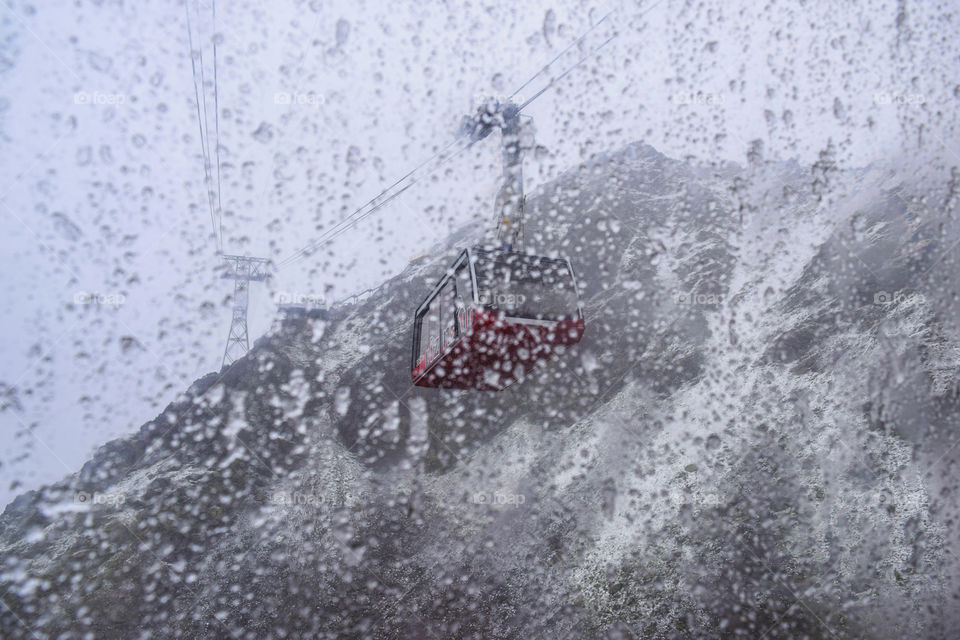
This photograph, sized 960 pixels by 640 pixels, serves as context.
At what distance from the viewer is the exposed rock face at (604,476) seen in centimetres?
789

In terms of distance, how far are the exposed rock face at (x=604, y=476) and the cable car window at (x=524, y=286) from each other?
5.81 metres

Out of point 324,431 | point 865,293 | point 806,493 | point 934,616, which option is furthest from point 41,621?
point 865,293

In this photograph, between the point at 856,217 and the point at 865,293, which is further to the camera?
the point at 856,217

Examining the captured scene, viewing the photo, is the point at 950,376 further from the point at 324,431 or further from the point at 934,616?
the point at 324,431

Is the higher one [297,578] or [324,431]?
[324,431]

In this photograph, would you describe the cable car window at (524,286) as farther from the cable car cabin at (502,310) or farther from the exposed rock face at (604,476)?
the exposed rock face at (604,476)

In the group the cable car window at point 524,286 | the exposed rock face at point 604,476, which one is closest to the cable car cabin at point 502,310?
the cable car window at point 524,286

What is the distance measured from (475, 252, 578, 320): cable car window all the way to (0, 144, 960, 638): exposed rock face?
5.81 m

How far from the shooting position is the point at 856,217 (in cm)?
1202

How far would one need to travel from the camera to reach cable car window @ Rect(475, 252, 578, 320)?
4613mm

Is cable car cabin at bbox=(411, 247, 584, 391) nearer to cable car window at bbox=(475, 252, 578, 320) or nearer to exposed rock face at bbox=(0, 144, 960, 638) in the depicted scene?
cable car window at bbox=(475, 252, 578, 320)

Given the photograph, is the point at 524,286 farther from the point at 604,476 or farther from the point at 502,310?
the point at 604,476

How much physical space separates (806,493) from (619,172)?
13005 mm

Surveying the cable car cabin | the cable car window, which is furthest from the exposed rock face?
the cable car window
